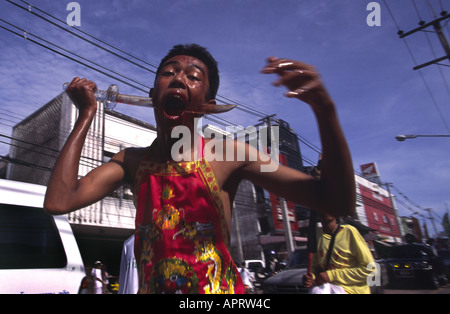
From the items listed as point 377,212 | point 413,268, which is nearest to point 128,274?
point 413,268

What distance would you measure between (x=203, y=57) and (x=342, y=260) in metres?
2.41

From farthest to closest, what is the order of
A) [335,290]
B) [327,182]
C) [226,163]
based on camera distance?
[335,290], [226,163], [327,182]

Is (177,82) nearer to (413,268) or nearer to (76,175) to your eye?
(76,175)

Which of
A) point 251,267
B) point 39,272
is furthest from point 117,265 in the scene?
point 39,272

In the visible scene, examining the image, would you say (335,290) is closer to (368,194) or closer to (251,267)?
(251,267)

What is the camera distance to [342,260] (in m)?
3.08

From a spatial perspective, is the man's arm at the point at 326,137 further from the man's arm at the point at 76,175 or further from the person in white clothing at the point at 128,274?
the person in white clothing at the point at 128,274

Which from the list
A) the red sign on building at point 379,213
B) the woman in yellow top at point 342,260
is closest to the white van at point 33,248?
the woman in yellow top at point 342,260

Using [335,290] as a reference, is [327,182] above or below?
Result: above

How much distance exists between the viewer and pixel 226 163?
1271 millimetres

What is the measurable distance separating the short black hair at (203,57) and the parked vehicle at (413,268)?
12.2 meters

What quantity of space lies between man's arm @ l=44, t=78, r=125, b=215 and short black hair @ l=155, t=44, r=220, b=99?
0.37 metres

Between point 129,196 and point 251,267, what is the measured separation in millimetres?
6712

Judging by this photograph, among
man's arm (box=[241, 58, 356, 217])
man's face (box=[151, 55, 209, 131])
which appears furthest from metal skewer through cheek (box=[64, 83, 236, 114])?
man's arm (box=[241, 58, 356, 217])
